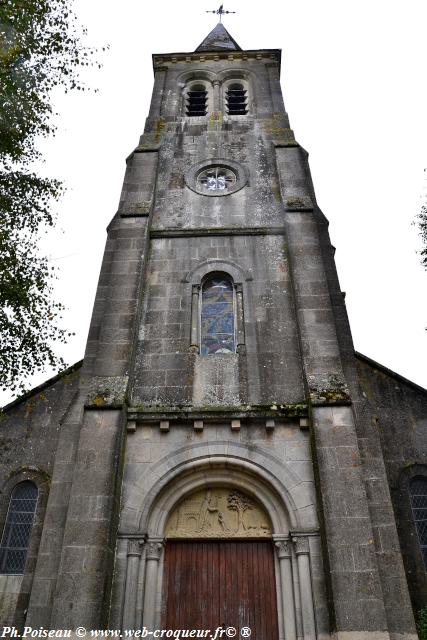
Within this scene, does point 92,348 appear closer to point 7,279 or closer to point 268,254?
point 7,279

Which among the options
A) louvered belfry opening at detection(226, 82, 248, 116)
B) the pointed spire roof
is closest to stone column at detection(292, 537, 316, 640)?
louvered belfry opening at detection(226, 82, 248, 116)

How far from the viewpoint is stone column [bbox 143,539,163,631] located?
8359 mm

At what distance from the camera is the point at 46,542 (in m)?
8.83

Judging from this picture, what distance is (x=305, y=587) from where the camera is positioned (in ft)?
27.5

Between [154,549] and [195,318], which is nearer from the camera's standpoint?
[154,549]

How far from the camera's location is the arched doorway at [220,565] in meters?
8.58

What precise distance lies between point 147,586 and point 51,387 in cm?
484

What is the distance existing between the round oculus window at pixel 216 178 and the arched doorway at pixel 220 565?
783 centimetres

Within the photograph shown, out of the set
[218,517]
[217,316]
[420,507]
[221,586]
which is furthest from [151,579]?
[217,316]

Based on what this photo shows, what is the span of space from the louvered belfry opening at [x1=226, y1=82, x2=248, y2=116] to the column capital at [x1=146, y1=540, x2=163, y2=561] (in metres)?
13.4

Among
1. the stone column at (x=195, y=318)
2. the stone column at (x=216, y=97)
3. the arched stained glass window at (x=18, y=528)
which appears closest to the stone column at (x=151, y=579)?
the arched stained glass window at (x=18, y=528)

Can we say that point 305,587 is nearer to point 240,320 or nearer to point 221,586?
point 221,586

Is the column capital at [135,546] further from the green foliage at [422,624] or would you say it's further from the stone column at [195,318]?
the green foliage at [422,624]

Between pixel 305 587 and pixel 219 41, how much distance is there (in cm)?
2154
